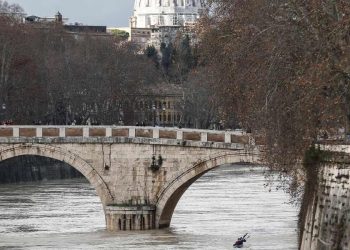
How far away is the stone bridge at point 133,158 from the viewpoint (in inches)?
1786

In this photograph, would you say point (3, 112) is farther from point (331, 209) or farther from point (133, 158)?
point (331, 209)

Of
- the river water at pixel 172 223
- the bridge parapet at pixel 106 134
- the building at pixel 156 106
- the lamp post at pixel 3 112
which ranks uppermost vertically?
the building at pixel 156 106

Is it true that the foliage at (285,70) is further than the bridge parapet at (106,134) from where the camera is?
No

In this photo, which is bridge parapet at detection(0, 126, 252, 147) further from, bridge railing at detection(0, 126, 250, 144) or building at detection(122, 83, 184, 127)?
building at detection(122, 83, 184, 127)

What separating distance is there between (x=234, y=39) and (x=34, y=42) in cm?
5630

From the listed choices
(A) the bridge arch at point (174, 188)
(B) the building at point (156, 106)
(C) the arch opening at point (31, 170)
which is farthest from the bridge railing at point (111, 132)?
(B) the building at point (156, 106)

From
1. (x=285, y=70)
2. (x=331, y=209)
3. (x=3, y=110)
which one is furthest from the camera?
(x=3, y=110)

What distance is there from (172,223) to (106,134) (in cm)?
301

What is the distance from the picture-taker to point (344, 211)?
90.0 feet

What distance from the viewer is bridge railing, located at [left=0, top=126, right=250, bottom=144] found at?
148ft

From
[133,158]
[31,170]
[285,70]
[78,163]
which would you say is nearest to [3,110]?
[31,170]

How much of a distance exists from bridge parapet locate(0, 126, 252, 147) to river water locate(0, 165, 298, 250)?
7.73 feet

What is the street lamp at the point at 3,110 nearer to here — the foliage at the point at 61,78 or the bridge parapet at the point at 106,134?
the foliage at the point at 61,78

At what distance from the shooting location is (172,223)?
4738cm
